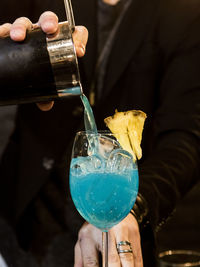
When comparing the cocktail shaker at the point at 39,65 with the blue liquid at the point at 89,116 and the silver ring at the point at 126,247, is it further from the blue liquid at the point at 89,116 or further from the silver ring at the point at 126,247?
the silver ring at the point at 126,247

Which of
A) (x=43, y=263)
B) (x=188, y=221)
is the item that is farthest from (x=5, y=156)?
(x=188, y=221)

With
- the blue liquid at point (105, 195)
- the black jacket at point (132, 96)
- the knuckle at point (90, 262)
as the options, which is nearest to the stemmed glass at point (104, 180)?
the blue liquid at point (105, 195)

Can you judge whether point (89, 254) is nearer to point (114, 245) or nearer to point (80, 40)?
point (114, 245)

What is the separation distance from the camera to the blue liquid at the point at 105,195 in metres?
1.02

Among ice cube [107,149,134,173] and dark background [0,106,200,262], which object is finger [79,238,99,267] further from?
dark background [0,106,200,262]

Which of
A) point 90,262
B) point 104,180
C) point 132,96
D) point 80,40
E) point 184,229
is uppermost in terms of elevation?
point 80,40

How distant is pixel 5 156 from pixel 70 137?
0.38m

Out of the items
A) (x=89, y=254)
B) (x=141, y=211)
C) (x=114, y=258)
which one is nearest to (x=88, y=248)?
(x=89, y=254)

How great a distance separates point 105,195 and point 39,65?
0.41 meters

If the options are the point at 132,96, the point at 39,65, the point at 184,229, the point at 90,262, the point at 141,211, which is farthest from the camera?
the point at 184,229

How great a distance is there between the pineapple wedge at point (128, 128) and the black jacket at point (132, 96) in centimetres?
63

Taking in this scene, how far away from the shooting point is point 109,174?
1.02m

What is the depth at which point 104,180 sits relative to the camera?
1.02 m

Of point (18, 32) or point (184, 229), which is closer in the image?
point (18, 32)
